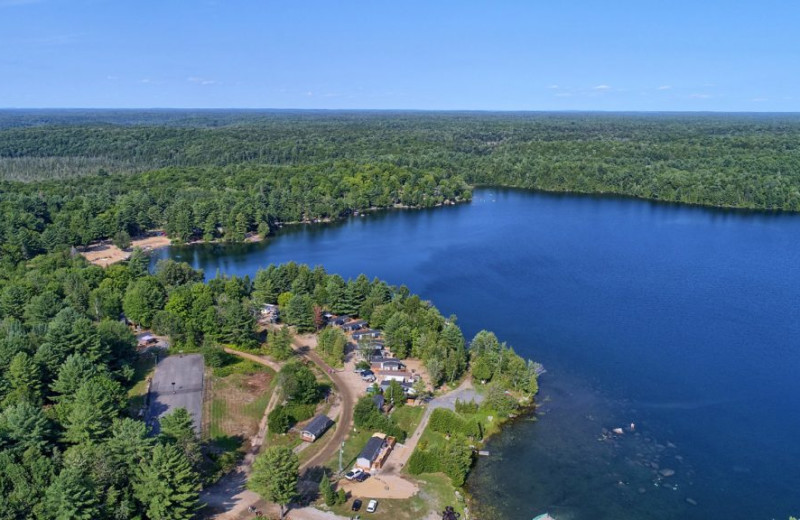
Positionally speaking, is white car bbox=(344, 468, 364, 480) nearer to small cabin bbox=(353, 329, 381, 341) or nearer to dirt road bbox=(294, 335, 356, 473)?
dirt road bbox=(294, 335, 356, 473)

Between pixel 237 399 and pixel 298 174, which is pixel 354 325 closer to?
pixel 237 399

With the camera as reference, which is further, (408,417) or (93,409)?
(408,417)

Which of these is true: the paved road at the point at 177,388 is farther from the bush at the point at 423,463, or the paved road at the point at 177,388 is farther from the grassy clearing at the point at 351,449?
the bush at the point at 423,463

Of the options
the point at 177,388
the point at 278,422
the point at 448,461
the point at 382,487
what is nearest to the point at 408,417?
the point at 448,461

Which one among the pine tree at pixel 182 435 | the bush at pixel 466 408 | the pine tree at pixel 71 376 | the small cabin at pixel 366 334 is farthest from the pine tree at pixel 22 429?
the bush at pixel 466 408

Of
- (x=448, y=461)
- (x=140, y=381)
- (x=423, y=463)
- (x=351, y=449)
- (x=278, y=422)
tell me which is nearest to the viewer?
(x=448, y=461)

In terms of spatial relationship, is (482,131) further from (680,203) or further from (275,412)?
(275,412)

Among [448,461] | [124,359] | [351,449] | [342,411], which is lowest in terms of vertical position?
[351,449]

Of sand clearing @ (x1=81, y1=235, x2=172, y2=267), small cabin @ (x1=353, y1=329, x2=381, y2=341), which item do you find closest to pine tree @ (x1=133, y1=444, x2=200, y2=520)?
small cabin @ (x1=353, y1=329, x2=381, y2=341)
